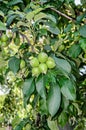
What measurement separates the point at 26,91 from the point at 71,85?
0.54 feet

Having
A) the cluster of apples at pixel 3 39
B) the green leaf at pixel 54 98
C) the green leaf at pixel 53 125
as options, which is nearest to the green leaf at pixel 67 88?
the green leaf at pixel 54 98

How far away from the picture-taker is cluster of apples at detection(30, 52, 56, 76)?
3.55ft

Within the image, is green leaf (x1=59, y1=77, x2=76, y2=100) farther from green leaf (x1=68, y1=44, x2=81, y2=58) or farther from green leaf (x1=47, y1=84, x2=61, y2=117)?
green leaf (x1=68, y1=44, x2=81, y2=58)

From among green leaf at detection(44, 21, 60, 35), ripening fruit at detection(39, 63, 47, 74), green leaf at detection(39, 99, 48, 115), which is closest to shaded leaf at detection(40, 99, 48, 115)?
green leaf at detection(39, 99, 48, 115)

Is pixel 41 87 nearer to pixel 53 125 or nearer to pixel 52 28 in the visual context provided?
pixel 52 28

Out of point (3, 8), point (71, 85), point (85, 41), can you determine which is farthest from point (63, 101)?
point (3, 8)

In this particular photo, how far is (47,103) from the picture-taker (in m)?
1.13

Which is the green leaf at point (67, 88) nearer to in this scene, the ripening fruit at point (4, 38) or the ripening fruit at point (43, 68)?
the ripening fruit at point (43, 68)

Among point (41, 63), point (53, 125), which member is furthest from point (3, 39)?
point (53, 125)

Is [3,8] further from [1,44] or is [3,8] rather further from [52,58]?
[52,58]

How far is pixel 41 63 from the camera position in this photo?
111 cm

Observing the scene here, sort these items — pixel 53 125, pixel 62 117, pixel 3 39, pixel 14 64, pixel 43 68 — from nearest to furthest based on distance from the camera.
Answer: pixel 43 68
pixel 14 64
pixel 3 39
pixel 62 117
pixel 53 125

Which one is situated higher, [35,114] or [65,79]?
[35,114]

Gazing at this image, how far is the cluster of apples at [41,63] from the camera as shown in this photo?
42.6 inches
